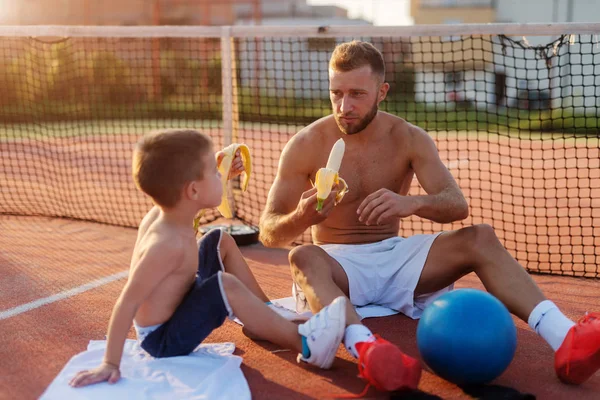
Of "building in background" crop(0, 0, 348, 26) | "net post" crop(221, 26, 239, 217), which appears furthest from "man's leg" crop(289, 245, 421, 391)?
"building in background" crop(0, 0, 348, 26)

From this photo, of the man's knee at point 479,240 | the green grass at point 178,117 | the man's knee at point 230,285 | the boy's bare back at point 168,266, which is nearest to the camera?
the boy's bare back at point 168,266

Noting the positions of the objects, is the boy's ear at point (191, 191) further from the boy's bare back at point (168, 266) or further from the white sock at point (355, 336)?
the white sock at point (355, 336)

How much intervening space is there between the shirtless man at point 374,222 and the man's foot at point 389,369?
32 cm

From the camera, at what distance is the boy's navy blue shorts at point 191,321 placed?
3.68 metres

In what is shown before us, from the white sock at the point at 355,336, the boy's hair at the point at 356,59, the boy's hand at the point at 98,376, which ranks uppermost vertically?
the boy's hair at the point at 356,59

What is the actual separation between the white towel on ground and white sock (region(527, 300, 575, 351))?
1491 millimetres

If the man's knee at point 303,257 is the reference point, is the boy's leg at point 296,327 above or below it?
below

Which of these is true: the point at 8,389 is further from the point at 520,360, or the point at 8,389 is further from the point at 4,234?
the point at 4,234

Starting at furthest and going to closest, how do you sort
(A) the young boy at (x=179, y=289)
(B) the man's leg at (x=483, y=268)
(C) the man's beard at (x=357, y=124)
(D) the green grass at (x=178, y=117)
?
(D) the green grass at (x=178, y=117) → (C) the man's beard at (x=357, y=124) → (B) the man's leg at (x=483, y=268) → (A) the young boy at (x=179, y=289)

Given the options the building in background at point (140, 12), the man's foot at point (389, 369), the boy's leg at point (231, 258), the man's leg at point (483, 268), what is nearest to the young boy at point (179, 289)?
the man's foot at point (389, 369)

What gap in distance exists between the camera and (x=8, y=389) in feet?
11.9

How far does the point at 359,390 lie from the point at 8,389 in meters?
1.67

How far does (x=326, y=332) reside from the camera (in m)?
3.65

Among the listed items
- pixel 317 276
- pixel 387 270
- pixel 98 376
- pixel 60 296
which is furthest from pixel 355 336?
pixel 60 296
